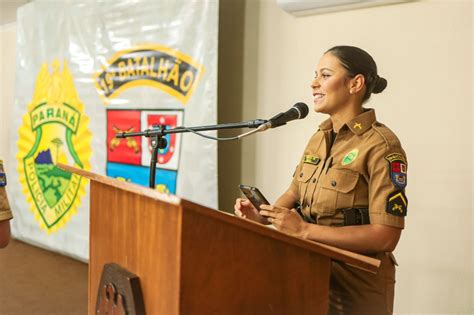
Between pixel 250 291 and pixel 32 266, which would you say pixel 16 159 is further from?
pixel 250 291

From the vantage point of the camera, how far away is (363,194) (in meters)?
1.42

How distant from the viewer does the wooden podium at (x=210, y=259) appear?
942 mm

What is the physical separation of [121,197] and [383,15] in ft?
5.93

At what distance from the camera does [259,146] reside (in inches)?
119

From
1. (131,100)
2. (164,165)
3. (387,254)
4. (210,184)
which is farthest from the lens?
(131,100)

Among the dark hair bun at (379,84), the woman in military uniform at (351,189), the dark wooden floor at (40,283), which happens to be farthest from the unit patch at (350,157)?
the dark wooden floor at (40,283)

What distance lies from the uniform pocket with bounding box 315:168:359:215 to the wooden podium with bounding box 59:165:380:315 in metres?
0.31

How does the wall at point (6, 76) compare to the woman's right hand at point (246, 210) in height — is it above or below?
above

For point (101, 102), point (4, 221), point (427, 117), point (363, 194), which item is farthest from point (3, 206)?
point (101, 102)

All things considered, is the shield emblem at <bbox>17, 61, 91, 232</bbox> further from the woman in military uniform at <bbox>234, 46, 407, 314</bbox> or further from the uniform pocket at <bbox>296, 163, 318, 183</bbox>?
the woman in military uniform at <bbox>234, 46, 407, 314</bbox>

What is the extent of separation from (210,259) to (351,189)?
60 centimetres

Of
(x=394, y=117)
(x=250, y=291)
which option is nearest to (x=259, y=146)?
(x=394, y=117)

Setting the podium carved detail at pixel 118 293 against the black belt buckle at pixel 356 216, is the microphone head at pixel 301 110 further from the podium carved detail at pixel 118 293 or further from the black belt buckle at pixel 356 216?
the podium carved detail at pixel 118 293

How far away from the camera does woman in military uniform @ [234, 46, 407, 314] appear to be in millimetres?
1319
